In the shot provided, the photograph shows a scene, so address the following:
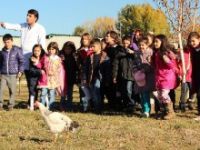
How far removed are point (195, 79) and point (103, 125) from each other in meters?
2.31

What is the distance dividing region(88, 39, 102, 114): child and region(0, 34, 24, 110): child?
1.58 metres

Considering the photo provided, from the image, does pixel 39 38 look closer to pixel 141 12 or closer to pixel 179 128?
pixel 179 128

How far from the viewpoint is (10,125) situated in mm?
8930

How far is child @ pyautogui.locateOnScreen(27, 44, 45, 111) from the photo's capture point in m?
11.2

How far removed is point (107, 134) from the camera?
809cm

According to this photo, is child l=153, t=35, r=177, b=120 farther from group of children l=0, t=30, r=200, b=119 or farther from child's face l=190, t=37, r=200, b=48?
child's face l=190, t=37, r=200, b=48

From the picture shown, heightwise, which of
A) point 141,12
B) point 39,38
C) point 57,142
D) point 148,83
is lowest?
point 57,142

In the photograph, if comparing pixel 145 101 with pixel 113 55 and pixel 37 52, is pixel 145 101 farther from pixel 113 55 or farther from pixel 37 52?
pixel 37 52

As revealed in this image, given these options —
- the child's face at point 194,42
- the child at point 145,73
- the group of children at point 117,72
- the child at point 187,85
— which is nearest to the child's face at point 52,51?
the group of children at point 117,72

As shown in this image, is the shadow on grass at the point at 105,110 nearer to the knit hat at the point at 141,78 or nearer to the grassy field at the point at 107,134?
the grassy field at the point at 107,134

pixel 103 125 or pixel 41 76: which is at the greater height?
pixel 41 76

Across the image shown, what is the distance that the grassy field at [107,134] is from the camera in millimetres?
7324

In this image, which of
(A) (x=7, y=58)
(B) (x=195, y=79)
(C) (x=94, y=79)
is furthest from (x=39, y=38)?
(B) (x=195, y=79)

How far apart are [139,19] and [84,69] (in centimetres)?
6457
